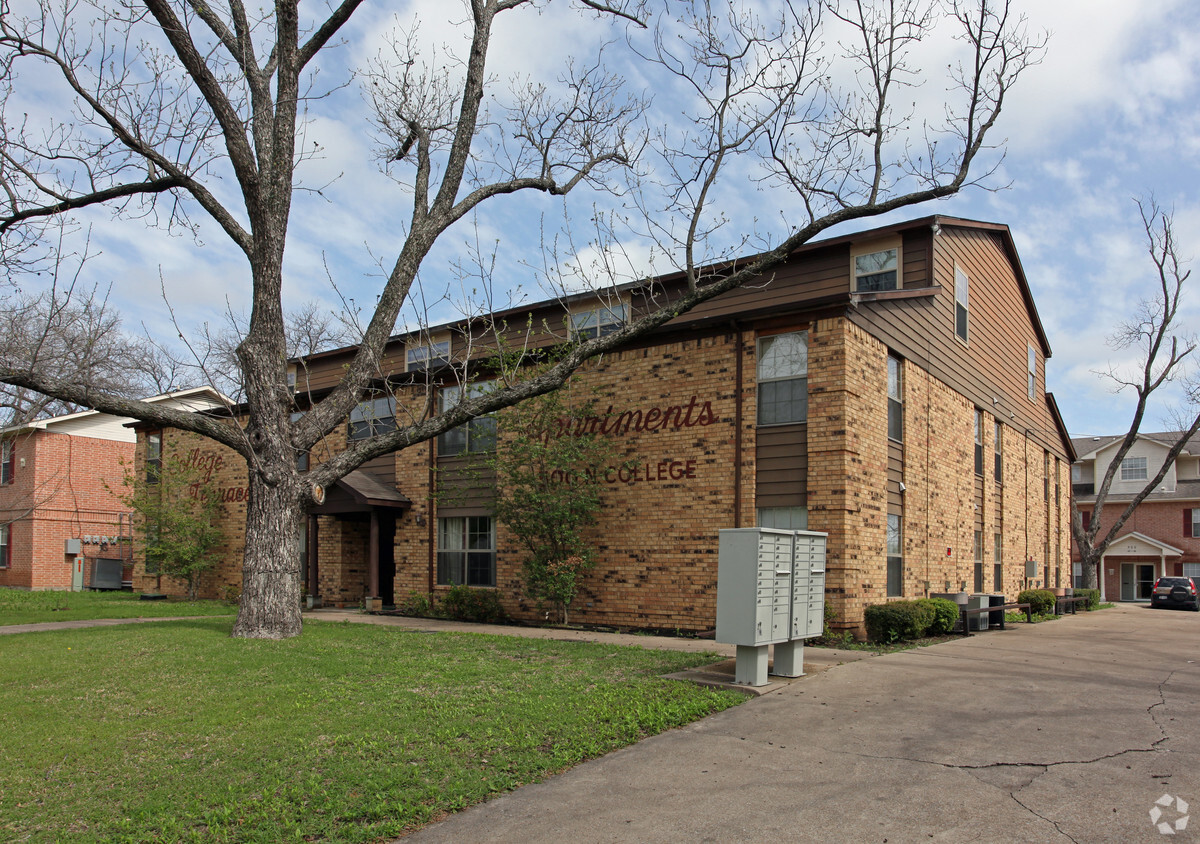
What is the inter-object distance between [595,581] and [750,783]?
9.88 metres

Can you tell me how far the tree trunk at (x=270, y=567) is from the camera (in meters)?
11.8

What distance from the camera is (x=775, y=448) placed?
1401 centimetres

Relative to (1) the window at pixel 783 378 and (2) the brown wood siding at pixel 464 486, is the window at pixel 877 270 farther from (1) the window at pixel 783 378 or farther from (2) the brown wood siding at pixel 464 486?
(2) the brown wood siding at pixel 464 486

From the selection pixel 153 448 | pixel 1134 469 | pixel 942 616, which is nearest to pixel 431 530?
pixel 942 616

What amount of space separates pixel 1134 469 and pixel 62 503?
48528 millimetres

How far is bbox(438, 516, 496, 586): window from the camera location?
18.0m

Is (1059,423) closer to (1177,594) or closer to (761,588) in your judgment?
(1177,594)

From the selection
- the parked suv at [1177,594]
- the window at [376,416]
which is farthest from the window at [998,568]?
the parked suv at [1177,594]

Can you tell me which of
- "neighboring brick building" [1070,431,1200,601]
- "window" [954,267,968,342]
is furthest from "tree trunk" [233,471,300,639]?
"neighboring brick building" [1070,431,1200,601]

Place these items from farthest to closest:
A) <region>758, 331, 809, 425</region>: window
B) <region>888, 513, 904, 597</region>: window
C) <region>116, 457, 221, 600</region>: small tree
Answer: <region>116, 457, 221, 600</region>: small tree → <region>888, 513, 904, 597</region>: window → <region>758, 331, 809, 425</region>: window

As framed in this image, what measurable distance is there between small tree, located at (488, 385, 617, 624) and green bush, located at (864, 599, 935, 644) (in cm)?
497

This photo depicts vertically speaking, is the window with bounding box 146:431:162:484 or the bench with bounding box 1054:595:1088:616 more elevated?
the window with bounding box 146:431:162:484

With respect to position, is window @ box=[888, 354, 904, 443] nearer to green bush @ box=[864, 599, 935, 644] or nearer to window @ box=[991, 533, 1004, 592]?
green bush @ box=[864, 599, 935, 644]

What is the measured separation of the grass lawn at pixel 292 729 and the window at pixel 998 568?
13130mm
